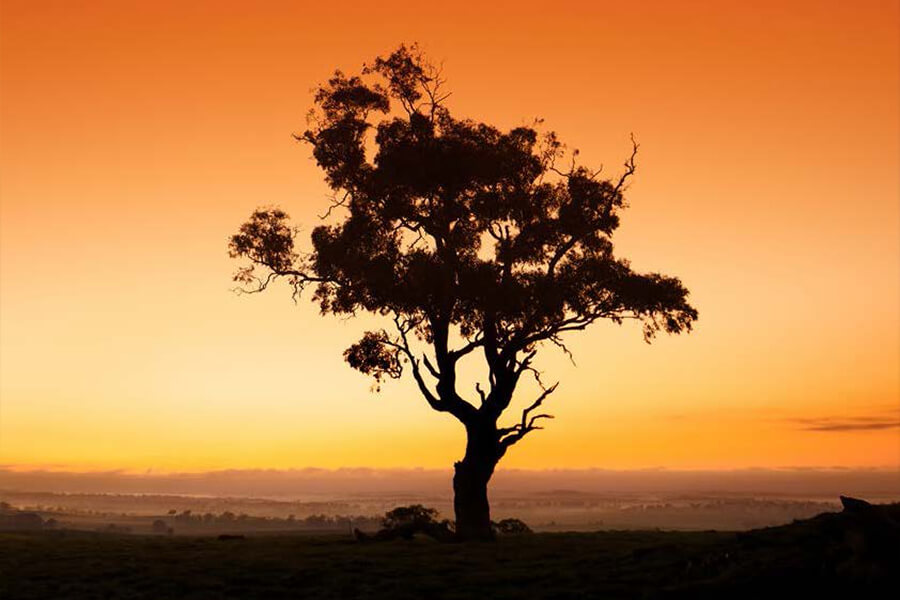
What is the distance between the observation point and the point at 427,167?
1889 inches

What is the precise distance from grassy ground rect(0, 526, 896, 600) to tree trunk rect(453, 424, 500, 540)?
4.26m

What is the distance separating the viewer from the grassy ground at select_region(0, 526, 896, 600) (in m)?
25.5

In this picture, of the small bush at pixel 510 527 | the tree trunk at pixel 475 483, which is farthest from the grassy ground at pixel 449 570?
the small bush at pixel 510 527

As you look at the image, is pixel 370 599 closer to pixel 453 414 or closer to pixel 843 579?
pixel 843 579

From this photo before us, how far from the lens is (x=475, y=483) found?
4528cm

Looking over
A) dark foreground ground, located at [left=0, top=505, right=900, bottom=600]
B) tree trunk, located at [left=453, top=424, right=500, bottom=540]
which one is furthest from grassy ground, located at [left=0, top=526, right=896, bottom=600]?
Answer: tree trunk, located at [left=453, top=424, right=500, bottom=540]

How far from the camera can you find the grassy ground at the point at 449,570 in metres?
25.5

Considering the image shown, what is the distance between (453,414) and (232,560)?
14.7m

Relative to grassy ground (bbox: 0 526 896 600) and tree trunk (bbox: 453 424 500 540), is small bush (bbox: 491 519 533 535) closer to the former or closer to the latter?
tree trunk (bbox: 453 424 500 540)

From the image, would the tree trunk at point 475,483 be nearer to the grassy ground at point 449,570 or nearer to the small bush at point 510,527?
the small bush at point 510,527

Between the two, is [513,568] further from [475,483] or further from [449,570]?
[475,483]

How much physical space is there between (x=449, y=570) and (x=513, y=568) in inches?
87.0

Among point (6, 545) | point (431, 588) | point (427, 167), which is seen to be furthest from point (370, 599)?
point (427, 167)

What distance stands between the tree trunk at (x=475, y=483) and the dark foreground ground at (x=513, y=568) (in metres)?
4.77
